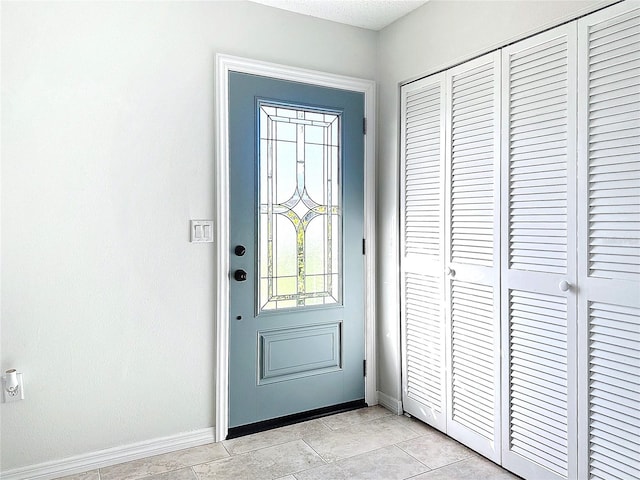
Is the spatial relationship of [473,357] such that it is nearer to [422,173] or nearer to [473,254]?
[473,254]

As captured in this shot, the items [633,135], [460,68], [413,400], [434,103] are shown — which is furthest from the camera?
[413,400]

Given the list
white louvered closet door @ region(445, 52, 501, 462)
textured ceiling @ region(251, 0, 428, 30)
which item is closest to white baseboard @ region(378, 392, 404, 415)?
white louvered closet door @ region(445, 52, 501, 462)

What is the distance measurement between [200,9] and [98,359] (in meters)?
1.88

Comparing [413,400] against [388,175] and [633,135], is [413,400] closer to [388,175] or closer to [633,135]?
[388,175]

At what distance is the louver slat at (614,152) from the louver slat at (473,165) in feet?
1.62

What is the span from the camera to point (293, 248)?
2791 millimetres

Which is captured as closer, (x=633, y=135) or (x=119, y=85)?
(x=633, y=135)

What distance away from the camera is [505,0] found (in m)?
2.20

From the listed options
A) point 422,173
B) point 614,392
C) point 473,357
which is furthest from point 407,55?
point 614,392

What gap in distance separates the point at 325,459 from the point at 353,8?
2.48 m

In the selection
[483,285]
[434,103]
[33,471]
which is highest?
[434,103]

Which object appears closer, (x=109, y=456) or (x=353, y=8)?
(x=109, y=456)

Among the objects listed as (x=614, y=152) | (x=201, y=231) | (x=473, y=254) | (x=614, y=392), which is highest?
(x=614, y=152)

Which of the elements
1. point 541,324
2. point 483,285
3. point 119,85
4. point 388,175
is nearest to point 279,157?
Answer: point 388,175
